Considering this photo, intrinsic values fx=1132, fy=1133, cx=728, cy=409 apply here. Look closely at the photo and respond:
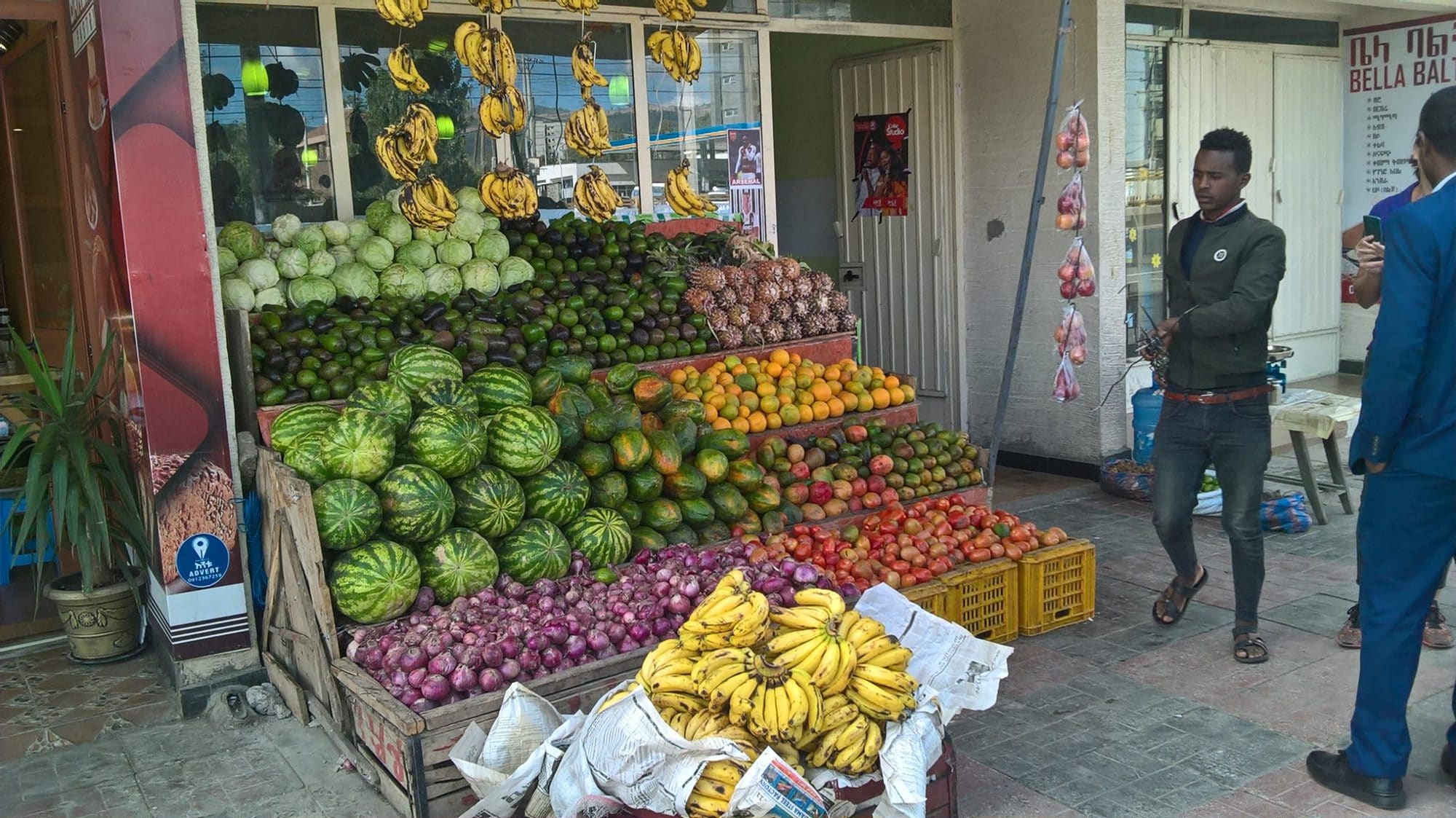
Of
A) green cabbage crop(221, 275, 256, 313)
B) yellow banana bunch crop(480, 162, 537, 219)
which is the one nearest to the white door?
yellow banana bunch crop(480, 162, 537, 219)

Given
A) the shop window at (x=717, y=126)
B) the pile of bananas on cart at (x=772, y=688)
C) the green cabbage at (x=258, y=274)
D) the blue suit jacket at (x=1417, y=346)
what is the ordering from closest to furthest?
1. the pile of bananas on cart at (x=772, y=688)
2. the blue suit jacket at (x=1417, y=346)
3. the green cabbage at (x=258, y=274)
4. the shop window at (x=717, y=126)

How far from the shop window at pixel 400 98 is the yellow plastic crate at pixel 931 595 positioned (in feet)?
12.5

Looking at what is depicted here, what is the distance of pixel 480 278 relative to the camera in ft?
20.5

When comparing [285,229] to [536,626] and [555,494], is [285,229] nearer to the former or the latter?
[555,494]

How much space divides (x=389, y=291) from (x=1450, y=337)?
4.81 metres

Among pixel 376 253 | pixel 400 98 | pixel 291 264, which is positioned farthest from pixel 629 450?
pixel 400 98

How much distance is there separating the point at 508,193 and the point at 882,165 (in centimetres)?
429

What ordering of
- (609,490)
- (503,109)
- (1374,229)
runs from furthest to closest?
(503,109)
(609,490)
(1374,229)

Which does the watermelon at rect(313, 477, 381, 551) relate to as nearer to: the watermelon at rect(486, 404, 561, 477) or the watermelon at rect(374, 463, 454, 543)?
the watermelon at rect(374, 463, 454, 543)

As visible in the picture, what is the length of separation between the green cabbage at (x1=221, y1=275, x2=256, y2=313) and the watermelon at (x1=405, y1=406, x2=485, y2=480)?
160 centimetres

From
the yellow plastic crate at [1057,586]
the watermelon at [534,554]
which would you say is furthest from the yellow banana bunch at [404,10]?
the yellow plastic crate at [1057,586]

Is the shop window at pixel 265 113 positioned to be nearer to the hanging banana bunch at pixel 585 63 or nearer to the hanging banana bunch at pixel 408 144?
the hanging banana bunch at pixel 408 144

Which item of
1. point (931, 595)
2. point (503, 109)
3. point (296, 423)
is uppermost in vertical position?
point (503, 109)

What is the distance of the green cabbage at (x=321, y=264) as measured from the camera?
592 cm
